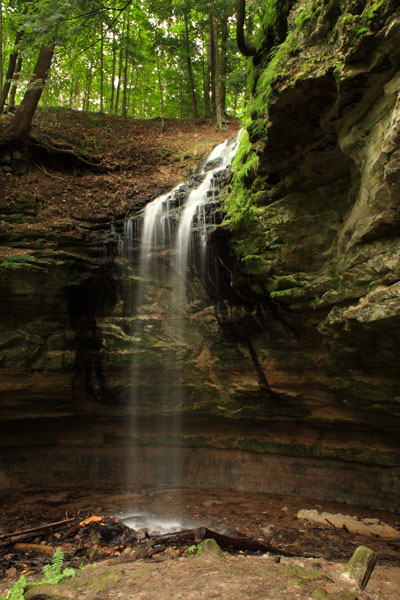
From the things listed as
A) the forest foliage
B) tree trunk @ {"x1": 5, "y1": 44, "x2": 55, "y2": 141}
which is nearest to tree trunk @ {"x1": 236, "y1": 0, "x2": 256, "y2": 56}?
the forest foliage

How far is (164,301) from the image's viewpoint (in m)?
8.26

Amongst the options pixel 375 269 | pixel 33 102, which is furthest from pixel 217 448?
pixel 33 102

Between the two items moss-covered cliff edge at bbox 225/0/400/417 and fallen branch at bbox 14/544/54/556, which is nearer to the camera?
Result: moss-covered cliff edge at bbox 225/0/400/417

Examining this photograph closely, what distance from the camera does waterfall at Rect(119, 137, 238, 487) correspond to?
8.14 meters

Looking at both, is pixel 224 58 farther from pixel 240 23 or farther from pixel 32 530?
pixel 32 530

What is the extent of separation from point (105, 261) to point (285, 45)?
5528mm

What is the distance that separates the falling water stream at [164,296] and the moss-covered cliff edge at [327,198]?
1.21m

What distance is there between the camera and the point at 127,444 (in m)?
9.20

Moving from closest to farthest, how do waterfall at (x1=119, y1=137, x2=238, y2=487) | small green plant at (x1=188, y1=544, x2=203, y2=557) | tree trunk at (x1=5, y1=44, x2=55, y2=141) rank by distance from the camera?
1. small green plant at (x1=188, y1=544, x2=203, y2=557)
2. waterfall at (x1=119, y1=137, x2=238, y2=487)
3. tree trunk at (x1=5, y1=44, x2=55, y2=141)

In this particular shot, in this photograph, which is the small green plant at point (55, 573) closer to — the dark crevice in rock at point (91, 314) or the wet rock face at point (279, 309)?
the wet rock face at point (279, 309)

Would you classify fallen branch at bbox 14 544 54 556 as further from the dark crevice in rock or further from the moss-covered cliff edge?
the moss-covered cliff edge

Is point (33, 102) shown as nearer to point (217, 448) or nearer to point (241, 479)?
point (217, 448)

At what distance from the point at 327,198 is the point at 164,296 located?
411cm

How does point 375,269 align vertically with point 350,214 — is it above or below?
below
